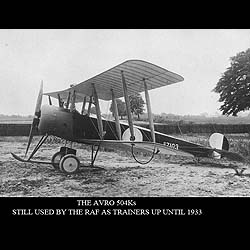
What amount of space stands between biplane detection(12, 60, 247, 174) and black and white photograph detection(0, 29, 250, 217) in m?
0.01

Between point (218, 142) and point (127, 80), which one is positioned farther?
point (218, 142)

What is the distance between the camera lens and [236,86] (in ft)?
10.1

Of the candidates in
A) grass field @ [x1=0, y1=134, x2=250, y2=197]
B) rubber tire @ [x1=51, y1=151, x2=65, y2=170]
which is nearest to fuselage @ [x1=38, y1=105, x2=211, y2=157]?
grass field @ [x1=0, y1=134, x2=250, y2=197]

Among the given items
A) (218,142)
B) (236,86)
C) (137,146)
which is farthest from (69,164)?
(236,86)

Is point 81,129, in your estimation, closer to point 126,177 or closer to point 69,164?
point 69,164

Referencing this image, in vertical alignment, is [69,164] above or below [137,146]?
below

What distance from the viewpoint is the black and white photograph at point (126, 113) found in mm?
2826

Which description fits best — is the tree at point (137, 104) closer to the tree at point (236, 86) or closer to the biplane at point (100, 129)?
the biplane at point (100, 129)

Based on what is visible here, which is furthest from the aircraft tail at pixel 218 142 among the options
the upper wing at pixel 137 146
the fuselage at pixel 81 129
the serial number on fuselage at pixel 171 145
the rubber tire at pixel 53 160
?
the rubber tire at pixel 53 160

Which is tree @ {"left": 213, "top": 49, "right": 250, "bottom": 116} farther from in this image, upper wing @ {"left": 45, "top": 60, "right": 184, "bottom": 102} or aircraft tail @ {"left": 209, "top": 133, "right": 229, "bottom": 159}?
upper wing @ {"left": 45, "top": 60, "right": 184, "bottom": 102}

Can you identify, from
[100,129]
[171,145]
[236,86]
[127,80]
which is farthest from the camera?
[171,145]

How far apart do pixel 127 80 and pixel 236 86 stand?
1.31 meters

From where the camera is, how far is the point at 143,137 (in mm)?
3277
